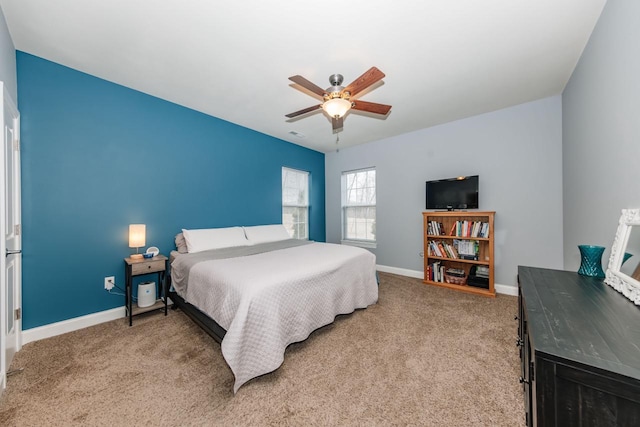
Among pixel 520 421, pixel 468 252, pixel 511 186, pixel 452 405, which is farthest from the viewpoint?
pixel 468 252

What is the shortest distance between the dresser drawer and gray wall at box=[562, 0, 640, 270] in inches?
148

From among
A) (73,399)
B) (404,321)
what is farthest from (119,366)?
(404,321)

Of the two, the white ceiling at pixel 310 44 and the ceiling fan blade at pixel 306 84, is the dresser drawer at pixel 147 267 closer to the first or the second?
the white ceiling at pixel 310 44

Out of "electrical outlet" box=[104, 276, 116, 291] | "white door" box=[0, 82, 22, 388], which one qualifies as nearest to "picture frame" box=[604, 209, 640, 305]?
"white door" box=[0, 82, 22, 388]

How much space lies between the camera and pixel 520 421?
1323 millimetres

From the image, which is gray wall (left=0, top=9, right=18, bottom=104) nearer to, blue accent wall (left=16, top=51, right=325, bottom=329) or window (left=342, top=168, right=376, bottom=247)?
blue accent wall (left=16, top=51, right=325, bottom=329)

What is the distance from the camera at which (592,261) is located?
1.49 metres

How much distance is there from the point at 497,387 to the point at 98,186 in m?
3.91

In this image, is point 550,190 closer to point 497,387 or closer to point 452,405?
point 497,387

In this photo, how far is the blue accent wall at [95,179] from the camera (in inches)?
85.9

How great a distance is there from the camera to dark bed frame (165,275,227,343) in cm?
194

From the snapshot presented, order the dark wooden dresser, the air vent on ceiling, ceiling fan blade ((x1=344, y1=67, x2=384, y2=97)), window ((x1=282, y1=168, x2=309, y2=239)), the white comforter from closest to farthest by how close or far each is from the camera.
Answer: the dark wooden dresser < the white comforter < ceiling fan blade ((x1=344, y1=67, x2=384, y2=97)) < the air vent on ceiling < window ((x1=282, y1=168, x2=309, y2=239))

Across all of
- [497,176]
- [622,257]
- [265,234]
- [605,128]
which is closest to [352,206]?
[265,234]

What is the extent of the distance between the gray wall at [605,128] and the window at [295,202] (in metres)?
3.91
